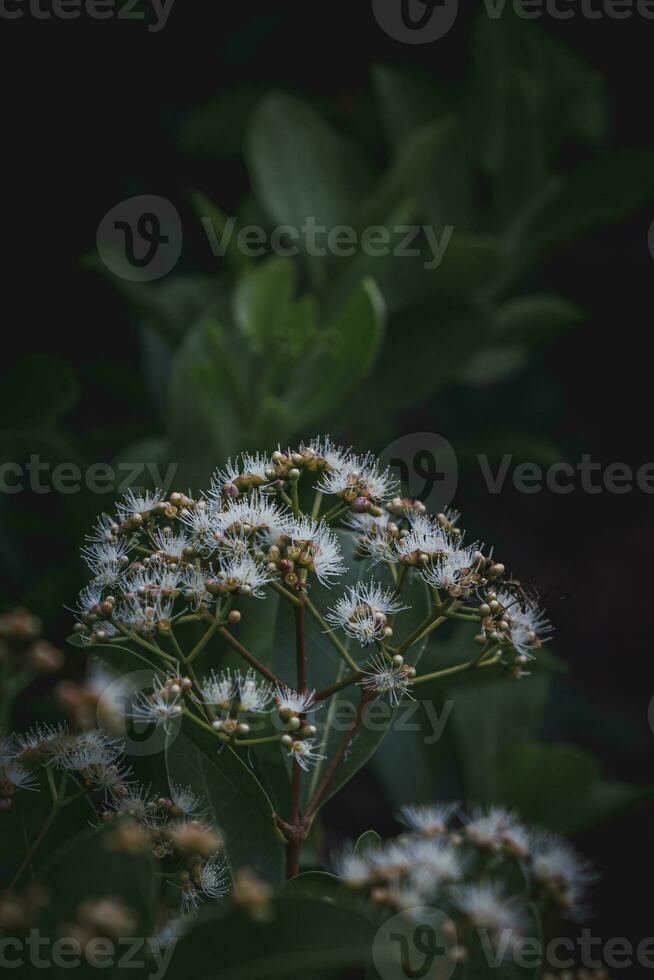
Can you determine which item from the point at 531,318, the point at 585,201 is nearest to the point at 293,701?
the point at 531,318

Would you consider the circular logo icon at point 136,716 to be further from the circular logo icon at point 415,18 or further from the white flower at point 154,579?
the circular logo icon at point 415,18

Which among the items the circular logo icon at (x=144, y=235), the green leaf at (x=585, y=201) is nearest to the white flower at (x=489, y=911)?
the circular logo icon at (x=144, y=235)

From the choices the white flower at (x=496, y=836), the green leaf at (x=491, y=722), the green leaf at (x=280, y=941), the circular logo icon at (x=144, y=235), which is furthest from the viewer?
the circular logo icon at (x=144, y=235)

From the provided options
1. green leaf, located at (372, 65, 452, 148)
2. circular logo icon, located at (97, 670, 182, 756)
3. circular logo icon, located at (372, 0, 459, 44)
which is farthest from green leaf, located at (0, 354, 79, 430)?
circular logo icon, located at (372, 0, 459, 44)

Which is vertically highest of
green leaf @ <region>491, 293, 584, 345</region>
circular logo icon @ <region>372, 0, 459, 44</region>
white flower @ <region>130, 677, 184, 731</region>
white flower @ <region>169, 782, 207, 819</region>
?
circular logo icon @ <region>372, 0, 459, 44</region>

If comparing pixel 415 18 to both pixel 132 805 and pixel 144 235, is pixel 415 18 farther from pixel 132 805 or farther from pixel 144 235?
pixel 132 805

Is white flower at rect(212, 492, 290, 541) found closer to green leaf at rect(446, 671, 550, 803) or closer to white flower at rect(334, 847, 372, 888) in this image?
white flower at rect(334, 847, 372, 888)

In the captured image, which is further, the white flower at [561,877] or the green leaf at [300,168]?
the green leaf at [300,168]
